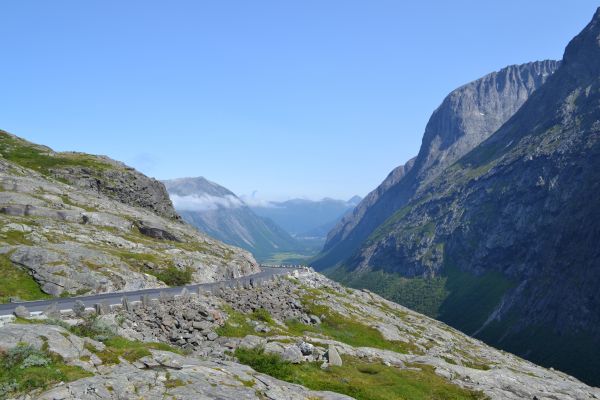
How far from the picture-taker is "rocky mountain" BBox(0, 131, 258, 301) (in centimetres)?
5559

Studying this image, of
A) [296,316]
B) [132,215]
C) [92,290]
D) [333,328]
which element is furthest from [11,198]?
[333,328]

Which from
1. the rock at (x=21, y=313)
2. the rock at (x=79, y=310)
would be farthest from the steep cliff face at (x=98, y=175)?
the rock at (x=21, y=313)

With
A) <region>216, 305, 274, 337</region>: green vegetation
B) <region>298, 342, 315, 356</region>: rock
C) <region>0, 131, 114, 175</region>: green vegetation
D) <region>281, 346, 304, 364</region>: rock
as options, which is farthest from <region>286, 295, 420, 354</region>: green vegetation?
<region>0, 131, 114, 175</region>: green vegetation

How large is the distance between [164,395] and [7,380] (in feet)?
22.1

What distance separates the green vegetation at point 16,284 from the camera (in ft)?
159

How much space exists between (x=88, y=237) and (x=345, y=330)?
138 ft

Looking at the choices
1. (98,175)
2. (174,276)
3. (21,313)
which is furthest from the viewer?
(98,175)

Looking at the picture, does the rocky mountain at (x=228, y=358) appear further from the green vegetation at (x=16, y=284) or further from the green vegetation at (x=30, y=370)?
the green vegetation at (x=16, y=284)

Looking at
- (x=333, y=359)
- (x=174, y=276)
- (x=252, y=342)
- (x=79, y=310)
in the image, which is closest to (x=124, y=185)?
(x=174, y=276)

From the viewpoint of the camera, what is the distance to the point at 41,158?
125 meters

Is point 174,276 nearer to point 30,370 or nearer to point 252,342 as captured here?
point 252,342

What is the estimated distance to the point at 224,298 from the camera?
5603cm

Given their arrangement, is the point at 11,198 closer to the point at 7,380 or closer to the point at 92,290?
the point at 92,290

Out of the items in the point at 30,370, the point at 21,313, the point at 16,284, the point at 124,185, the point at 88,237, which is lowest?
the point at 16,284
